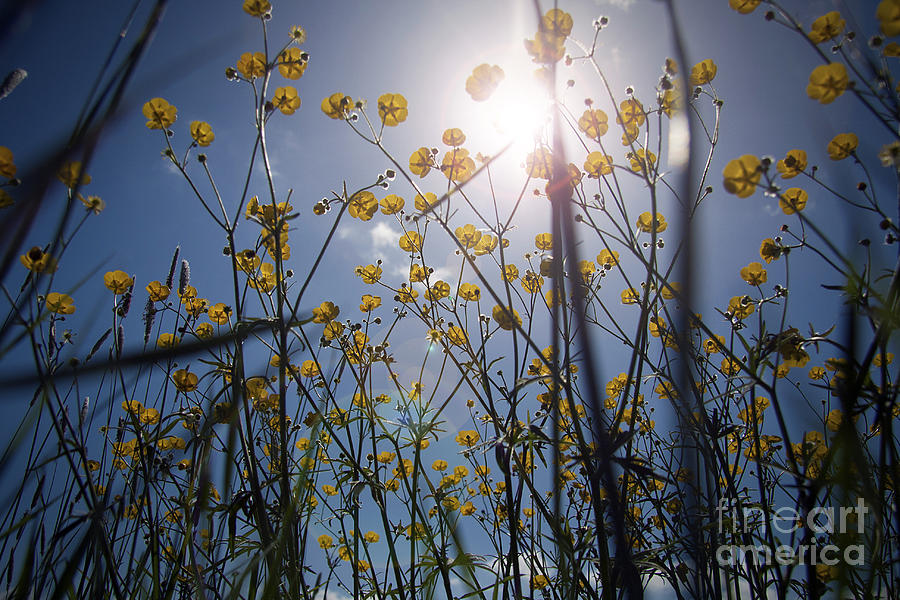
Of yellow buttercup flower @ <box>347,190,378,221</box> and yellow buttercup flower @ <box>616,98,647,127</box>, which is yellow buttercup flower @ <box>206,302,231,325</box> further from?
yellow buttercup flower @ <box>616,98,647,127</box>

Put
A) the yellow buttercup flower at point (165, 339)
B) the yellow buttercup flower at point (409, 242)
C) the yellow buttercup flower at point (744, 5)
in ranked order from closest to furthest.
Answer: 1. the yellow buttercup flower at point (744, 5)
2. the yellow buttercup flower at point (165, 339)
3. the yellow buttercup flower at point (409, 242)

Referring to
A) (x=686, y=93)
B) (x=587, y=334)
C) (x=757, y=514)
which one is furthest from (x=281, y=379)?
(x=757, y=514)

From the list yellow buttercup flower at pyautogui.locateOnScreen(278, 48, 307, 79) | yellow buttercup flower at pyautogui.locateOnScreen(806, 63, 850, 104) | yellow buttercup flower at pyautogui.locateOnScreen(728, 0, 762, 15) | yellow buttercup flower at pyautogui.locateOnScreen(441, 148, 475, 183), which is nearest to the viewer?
yellow buttercup flower at pyautogui.locateOnScreen(806, 63, 850, 104)

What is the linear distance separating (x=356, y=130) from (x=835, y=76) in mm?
1822

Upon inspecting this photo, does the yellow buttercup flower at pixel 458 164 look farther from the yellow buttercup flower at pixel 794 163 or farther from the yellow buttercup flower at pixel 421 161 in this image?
the yellow buttercup flower at pixel 794 163

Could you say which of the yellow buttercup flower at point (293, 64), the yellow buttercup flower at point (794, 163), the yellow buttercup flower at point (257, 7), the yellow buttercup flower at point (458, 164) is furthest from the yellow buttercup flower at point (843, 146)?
the yellow buttercup flower at point (257, 7)

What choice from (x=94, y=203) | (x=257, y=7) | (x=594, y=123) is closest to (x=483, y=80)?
(x=594, y=123)

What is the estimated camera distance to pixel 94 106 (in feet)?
2.04

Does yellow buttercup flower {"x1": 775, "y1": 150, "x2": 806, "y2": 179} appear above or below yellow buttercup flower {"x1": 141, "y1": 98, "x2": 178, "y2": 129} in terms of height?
below

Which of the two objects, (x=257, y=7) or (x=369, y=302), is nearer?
(x=257, y=7)

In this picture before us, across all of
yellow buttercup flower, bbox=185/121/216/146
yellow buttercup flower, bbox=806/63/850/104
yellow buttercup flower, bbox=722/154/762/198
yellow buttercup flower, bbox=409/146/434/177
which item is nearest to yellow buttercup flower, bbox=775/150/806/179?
yellow buttercup flower, bbox=806/63/850/104

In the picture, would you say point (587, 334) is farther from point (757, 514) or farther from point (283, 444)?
point (757, 514)

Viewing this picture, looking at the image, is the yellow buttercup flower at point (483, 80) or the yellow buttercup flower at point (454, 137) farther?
the yellow buttercup flower at point (454, 137)

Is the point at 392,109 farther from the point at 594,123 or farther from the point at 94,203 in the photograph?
the point at 94,203
